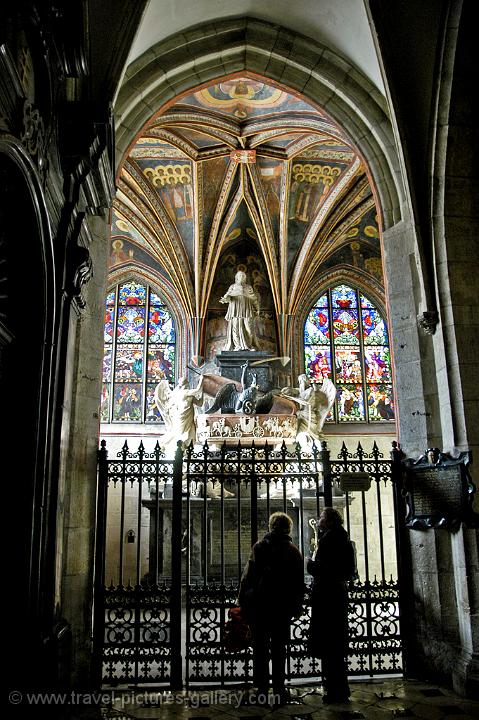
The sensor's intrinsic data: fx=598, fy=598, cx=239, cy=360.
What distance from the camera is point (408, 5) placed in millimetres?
6480

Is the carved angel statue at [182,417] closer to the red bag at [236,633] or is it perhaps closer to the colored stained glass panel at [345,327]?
the red bag at [236,633]

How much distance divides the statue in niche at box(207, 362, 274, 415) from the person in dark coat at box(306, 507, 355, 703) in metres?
7.37

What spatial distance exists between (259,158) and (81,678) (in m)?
12.2

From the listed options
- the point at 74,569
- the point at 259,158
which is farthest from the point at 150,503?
the point at 259,158

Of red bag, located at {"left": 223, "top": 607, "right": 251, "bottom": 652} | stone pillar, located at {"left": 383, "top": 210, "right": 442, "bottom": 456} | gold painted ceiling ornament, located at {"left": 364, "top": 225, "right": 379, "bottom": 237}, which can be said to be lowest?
red bag, located at {"left": 223, "top": 607, "right": 251, "bottom": 652}

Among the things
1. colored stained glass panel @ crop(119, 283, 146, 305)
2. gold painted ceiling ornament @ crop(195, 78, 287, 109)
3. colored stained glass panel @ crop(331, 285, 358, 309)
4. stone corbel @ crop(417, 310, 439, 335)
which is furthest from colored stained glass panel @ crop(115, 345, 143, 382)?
stone corbel @ crop(417, 310, 439, 335)

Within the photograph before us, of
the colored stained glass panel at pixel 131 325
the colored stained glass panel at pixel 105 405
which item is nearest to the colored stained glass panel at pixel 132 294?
the colored stained glass panel at pixel 131 325

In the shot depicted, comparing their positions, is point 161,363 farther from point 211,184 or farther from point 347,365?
point 347,365

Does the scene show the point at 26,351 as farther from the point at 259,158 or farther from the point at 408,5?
the point at 259,158

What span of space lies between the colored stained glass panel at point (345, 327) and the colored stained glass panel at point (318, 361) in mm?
501

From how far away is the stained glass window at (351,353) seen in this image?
54.4 ft

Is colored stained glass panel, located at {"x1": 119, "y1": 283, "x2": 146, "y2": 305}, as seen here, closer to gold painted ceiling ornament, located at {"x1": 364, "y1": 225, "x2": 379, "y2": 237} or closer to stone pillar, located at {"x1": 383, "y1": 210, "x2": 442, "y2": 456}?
gold painted ceiling ornament, located at {"x1": 364, "y1": 225, "x2": 379, "y2": 237}

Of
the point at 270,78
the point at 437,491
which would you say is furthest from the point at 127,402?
the point at 437,491

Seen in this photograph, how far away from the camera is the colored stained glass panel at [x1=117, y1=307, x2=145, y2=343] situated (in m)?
16.9
